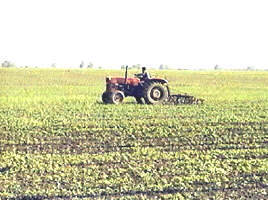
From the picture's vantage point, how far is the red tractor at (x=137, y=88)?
22.8 meters

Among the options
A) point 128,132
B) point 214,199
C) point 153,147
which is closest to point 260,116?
point 128,132

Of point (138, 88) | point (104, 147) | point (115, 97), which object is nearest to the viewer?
point (104, 147)

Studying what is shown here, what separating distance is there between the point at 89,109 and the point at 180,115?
4038 mm

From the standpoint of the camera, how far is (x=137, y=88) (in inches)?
900

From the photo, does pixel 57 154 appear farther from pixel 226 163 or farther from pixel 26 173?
pixel 226 163

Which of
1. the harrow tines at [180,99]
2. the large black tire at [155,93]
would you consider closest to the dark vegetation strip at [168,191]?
the large black tire at [155,93]

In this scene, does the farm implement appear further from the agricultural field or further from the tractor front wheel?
the agricultural field

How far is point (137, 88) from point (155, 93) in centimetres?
77

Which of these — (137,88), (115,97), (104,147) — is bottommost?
(104,147)

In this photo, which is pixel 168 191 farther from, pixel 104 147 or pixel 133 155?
pixel 104 147

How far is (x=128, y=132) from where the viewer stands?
48.9 feet

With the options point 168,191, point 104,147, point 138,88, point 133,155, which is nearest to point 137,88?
point 138,88

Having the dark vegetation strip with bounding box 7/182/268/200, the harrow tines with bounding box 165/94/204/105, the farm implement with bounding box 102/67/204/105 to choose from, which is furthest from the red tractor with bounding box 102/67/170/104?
the dark vegetation strip with bounding box 7/182/268/200

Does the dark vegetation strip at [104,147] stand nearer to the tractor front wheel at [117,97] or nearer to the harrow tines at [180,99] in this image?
the tractor front wheel at [117,97]
